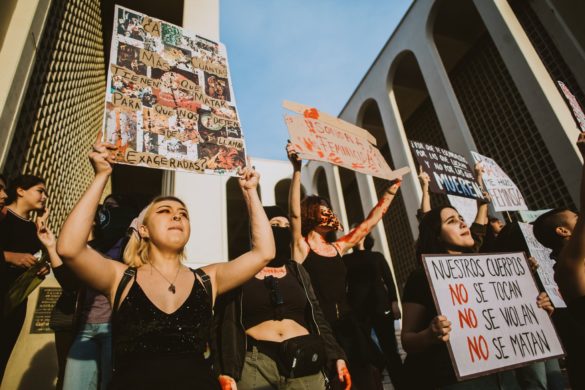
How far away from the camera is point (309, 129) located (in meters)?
3.13

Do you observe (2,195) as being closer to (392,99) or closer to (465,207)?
(465,207)

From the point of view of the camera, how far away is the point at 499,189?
4.23 metres

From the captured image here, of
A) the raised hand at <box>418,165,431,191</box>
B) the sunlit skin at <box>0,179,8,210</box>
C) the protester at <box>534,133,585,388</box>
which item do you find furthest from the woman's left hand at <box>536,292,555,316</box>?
the sunlit skin at <box>0,179,8,210</box>

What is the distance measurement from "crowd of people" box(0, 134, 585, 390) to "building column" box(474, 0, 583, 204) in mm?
4806

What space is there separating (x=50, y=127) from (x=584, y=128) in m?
5.06

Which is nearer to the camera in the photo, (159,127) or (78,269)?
(78,269)

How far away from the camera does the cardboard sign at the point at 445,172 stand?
4.25 m

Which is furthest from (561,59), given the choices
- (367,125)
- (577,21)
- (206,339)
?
(206,339)

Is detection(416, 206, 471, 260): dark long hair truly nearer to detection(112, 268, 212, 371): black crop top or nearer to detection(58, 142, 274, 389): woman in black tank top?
detection(58, 142, 274, 389): woman in black tank top

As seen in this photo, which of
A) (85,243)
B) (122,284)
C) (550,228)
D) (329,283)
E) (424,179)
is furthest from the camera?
(424,179)

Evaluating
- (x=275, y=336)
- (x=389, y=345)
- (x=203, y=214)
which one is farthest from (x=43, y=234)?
(x=203, y=214)

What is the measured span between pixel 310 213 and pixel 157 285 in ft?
5.38

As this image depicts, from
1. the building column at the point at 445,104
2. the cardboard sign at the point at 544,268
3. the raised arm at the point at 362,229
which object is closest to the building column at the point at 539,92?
the building column at the point at 445,104

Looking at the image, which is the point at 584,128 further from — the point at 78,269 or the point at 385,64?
the point at 385,64
